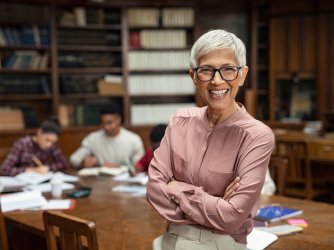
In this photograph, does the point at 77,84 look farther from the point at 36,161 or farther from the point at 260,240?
the point at 260,240

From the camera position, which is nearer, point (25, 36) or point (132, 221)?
point (132, 221)

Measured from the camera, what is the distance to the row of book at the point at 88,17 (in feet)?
17.6

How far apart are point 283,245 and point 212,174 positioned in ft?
2.07

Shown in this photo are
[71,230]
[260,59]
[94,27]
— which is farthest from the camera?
[260,59]

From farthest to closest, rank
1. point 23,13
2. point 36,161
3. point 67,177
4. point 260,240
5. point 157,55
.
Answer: point 157,55, point 23,13, point 36,161, point 67,177, point 260,240

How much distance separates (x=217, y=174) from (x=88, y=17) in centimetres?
449

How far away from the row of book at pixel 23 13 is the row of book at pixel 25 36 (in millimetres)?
84

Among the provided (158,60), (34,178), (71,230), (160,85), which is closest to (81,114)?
(160,85)

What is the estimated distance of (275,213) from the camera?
2.16m

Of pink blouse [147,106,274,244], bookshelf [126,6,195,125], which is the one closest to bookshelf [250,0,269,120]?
bookshelf [126,6,195,125]

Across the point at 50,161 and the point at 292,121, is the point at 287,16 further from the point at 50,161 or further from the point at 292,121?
the point at 50,161

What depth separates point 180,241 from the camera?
135 centimetres

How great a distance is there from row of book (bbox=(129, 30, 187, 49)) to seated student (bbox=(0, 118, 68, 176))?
7.36 ft

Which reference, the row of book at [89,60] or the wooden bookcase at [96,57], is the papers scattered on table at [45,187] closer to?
the wooden bookcase at [96,57]
